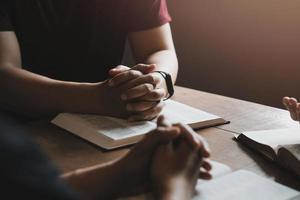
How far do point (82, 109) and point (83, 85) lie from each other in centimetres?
7

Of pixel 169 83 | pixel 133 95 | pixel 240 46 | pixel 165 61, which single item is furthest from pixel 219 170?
pixel 240 46

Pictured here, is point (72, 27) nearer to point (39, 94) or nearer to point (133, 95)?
point (39, 94)

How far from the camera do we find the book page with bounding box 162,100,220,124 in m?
1.05

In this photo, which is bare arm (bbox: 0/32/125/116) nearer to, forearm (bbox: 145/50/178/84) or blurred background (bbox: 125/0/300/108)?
forearm (bbox: 145/50/178/84)

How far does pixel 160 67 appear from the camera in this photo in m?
1.34

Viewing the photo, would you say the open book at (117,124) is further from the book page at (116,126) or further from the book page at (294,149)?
the book page at (294,149)

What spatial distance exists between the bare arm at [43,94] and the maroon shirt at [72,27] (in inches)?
10.4

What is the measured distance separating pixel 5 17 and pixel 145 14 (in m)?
0.42

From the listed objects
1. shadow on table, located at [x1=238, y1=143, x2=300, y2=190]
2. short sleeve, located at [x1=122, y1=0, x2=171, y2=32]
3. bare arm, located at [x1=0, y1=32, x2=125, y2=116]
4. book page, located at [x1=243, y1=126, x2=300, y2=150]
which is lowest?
shadow on table, located at [x1=238, y1=143, x2=300, y2=190]

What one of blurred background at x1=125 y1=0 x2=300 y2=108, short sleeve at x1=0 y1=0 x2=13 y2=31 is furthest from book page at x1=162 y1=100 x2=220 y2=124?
blurred background at x1=125 y1=0 x2=300 y2=108

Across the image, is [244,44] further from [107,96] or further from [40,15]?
[107,96]

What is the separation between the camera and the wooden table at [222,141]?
2.81ft

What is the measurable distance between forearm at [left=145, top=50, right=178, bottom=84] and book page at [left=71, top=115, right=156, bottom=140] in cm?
31

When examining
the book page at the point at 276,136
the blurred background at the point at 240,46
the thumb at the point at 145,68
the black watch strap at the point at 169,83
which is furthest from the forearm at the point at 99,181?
the blurred background at the point at 240,46
